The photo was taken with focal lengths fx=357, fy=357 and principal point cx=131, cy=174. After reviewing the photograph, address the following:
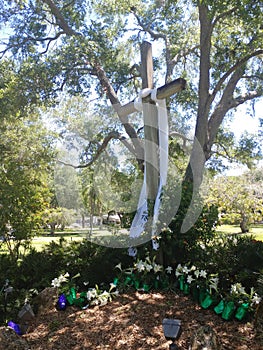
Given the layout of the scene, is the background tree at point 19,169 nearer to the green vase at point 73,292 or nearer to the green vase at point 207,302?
the green vase at point 73,292

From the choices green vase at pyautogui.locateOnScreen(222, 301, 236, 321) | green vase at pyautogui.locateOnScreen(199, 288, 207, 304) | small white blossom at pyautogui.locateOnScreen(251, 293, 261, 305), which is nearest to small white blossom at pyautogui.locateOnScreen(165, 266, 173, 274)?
green vase at pyautogui.locateOnScreen(199, 288, 207, 304)

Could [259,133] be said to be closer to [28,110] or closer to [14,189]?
[28,110]

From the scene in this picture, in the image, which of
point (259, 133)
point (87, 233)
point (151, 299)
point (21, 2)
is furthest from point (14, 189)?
point (259, 133)

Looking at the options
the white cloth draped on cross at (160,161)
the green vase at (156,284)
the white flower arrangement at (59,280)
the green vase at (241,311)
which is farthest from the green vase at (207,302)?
the white flower arrangement at (59,280)

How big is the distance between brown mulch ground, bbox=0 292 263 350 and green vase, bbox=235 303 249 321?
0.06 m

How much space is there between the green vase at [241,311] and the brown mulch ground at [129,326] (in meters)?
0.06

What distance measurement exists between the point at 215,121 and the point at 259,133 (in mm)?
2487

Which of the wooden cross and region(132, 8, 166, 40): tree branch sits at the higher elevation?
region(132, 8, 166, 40): tree branch

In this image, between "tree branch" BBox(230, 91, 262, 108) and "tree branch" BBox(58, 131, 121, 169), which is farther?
"tree branch" BBox(58, 131, 121, 169)

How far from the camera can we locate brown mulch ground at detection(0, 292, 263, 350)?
3197 mm

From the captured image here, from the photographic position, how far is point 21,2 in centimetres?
759

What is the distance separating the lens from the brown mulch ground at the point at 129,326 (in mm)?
3197

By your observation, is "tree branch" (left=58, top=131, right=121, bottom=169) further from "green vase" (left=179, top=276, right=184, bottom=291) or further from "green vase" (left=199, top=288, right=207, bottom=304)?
"green vase" (left=199, top=288, right=207, bottom=304)

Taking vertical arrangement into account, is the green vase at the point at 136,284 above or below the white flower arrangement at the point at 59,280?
below
